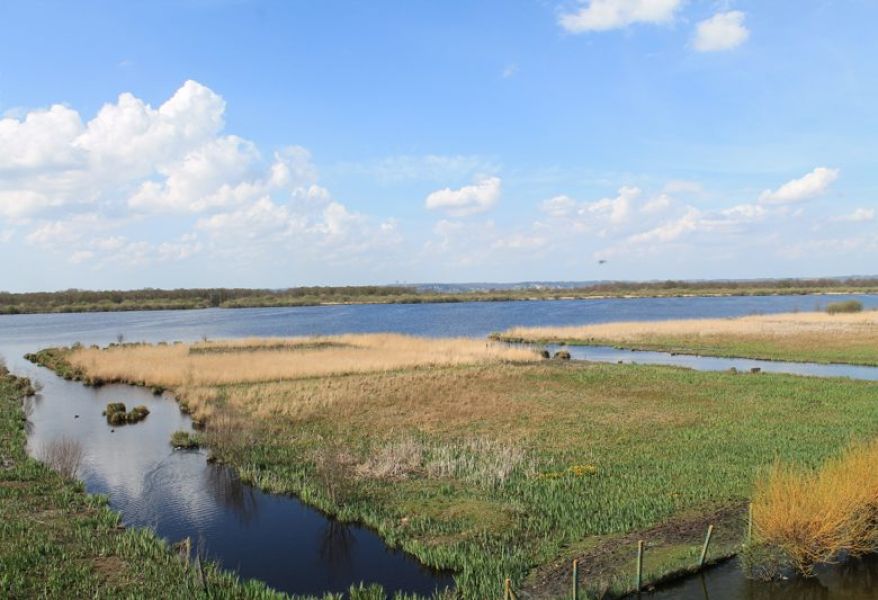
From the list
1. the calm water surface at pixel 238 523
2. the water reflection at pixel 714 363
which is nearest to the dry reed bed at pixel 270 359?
the calm water surface at pixel 238 523

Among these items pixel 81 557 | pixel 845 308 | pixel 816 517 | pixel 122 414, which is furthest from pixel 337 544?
pixel 845 308

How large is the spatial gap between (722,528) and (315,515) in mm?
9894

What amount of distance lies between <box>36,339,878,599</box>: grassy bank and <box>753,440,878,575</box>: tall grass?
1.18m

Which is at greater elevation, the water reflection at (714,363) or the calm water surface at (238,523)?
the water reflection at (714,363)

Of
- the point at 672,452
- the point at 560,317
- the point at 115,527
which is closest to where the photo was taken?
the point at 115,527

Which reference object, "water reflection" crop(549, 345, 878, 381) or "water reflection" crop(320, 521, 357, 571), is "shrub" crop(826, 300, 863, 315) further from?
"water reflection" crop(320, 521, 357, 571)

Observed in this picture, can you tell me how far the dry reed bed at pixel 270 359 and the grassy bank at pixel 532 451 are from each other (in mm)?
1042

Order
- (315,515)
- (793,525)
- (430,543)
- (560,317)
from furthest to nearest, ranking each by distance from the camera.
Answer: (560,317) < (315,515) < (430,543) < (793,525)

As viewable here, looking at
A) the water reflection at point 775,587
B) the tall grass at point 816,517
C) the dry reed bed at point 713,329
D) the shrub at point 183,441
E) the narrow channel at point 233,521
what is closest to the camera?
the water reflection at point 775,587

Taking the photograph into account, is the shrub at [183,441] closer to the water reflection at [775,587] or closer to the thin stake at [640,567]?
the thin stake at [640,567]

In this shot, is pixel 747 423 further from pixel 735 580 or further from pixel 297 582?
pixel 297 582

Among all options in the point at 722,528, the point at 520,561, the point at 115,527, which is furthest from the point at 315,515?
the point at 722,528

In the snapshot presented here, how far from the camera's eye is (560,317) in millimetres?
104562

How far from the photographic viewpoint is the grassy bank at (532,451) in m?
13.2
